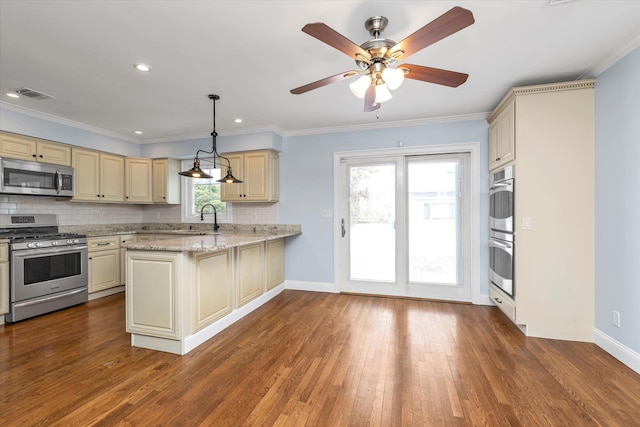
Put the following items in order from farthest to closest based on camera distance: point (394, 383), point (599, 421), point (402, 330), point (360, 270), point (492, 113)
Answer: point (360, 270) → point (492, 113) → point (402, 330) → point (394, 383) → point (599, 421)

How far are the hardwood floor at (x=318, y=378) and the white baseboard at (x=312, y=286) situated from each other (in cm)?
118

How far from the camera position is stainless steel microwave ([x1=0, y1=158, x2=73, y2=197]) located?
344 centimetres

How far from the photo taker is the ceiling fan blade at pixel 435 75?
182 cm

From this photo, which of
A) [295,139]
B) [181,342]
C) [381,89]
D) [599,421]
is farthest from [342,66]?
[599,421]

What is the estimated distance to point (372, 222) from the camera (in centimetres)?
433

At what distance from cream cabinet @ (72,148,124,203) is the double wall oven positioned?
18.3 feet

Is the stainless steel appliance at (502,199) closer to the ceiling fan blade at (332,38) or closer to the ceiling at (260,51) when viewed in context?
the ceiling at (260,51)

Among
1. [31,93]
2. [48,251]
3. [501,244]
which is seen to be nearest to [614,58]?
[501,244]

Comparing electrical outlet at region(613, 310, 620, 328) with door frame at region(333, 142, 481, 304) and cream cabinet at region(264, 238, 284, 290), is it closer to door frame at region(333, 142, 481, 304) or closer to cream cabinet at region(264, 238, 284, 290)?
door frame at region(333, 142, 481, 304)

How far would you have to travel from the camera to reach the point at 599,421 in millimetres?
1717

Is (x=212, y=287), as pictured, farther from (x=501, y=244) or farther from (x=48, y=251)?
(x=501, y=244)

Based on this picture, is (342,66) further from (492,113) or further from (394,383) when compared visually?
(394,383)

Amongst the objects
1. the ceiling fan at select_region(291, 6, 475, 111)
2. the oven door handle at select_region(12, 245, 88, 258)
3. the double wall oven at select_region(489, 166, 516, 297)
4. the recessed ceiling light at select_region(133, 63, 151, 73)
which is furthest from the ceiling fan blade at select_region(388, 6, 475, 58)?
the oven door handle at select_region(12, 245, 88, 258)

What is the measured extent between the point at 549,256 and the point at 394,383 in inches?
79.6
